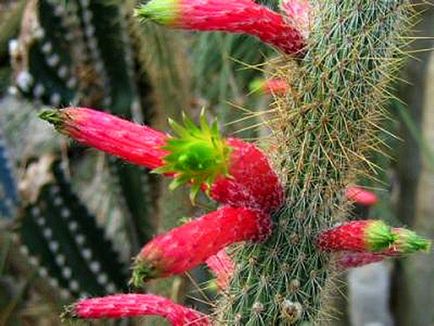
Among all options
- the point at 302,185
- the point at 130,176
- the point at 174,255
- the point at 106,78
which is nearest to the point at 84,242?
the point at 130,176

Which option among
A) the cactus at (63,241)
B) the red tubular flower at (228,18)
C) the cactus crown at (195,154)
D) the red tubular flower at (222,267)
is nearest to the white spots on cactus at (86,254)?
the cactus at (63,241)

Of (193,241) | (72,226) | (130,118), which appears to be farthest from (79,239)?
(193,241)

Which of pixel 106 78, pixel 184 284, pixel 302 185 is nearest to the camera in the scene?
pixel 302 185

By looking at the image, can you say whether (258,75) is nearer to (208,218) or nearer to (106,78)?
(106,78)

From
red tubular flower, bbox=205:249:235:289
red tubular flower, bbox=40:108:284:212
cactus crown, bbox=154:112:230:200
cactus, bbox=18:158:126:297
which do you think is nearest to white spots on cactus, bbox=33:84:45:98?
cactus, bbox=18:158:126:297

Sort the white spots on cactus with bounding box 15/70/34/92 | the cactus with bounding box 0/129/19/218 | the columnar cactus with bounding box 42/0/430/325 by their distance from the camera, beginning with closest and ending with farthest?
the columnar cactus with bounding box 42/0/430/325
the white spots on cactus with bounding box 15/70/34/92
the cactus with bounding box 0/129/19/218

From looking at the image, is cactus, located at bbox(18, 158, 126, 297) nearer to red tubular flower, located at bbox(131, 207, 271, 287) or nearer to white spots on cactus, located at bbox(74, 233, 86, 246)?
white spots on cactus, located at bbox(74, 233, 86, 246)

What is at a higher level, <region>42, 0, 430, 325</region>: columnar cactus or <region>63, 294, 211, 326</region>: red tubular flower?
<region>42, 0, 430, 325</region>: columnar cactus
